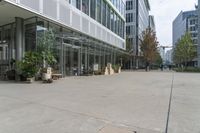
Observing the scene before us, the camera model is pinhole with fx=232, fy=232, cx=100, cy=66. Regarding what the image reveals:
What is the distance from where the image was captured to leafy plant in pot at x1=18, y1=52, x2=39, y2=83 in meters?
17.0

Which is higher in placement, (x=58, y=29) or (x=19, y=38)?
(x=58, y=29)

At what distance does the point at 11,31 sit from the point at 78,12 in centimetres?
801

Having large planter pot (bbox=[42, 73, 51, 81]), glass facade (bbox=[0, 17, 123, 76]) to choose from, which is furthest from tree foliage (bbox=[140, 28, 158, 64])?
large planter pot (bbox=[42, 73, 51, 81])

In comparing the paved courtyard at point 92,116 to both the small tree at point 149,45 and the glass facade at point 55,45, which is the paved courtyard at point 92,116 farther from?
the small tree at point 149,45

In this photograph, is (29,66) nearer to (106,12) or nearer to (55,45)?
(55,45)

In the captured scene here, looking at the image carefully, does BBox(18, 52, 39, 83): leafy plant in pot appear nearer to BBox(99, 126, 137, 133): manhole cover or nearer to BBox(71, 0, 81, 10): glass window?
BBox(71, 0, 81, 10): glass window

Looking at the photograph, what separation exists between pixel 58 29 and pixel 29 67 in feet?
25.5

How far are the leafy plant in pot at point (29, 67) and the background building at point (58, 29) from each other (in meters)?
2.50

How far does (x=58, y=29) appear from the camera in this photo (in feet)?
78.2

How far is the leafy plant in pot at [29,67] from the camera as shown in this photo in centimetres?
1700

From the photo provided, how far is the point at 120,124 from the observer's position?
6.26 meters

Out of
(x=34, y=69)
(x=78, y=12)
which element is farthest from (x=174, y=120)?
(x=78, y=12)

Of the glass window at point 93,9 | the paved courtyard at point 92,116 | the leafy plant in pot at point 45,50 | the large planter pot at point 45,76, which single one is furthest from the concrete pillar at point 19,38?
the glass window at point 93,9

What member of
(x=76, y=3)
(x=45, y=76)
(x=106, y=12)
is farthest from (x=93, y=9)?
(x=45, y=76)
